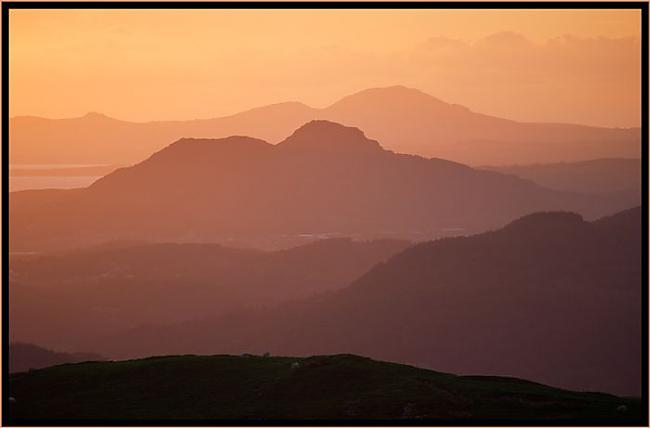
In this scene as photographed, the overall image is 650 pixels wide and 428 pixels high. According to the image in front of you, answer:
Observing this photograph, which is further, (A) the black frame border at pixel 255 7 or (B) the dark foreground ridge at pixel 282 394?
(B) the dark foreground ridge at pixel 282 394

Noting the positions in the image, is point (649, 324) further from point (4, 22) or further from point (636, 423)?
point (4, 22)

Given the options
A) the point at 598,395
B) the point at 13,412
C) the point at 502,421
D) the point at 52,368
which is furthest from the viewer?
the point at 52,368

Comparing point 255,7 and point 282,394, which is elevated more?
point 255,7

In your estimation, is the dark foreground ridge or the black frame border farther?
the dark foreground ridge

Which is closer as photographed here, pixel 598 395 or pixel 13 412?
pixel 13 412

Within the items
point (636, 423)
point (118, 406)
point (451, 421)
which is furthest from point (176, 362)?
point (636, 423)

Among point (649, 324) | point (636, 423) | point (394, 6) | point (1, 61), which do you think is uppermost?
point (394, 6)

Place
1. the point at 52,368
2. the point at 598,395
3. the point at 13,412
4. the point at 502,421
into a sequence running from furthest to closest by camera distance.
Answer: the point at 52,368
the point at 598,395
the point at 13,412
the point at 502,421

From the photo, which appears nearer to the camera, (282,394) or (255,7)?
(255,7)
